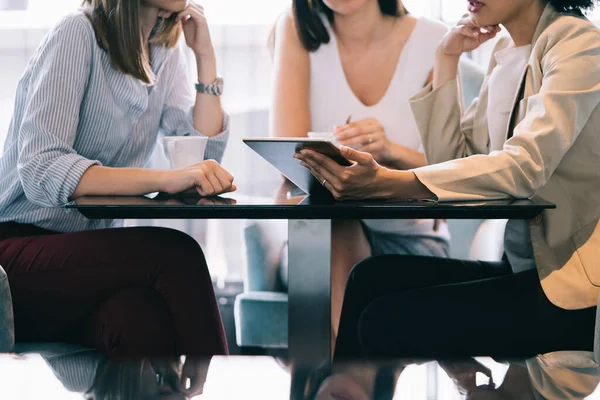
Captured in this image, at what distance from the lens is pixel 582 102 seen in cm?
112

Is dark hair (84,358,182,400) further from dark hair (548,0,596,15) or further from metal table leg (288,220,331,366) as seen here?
dark hair (548,0,596,15)

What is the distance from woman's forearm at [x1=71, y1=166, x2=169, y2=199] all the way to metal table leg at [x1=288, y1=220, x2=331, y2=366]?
0.26 metres

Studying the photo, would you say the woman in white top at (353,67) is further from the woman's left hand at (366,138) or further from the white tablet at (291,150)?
the white tablet at (291,150)

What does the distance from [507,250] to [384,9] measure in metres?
1.08

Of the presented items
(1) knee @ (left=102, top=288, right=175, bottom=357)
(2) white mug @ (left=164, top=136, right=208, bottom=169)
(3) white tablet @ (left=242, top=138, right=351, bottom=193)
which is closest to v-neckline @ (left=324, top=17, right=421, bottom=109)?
(2) white mug @ (left=164, top=136, right=208, bottom=169)

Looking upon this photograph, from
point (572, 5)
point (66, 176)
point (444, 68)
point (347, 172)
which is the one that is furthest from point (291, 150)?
point (444, 68)

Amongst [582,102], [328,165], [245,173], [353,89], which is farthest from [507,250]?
[245,173]

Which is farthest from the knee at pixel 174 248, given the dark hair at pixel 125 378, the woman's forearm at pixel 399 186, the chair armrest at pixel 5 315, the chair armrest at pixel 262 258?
the chair armrest at pixel 262 258

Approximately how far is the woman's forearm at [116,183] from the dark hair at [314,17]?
1014 millimetres

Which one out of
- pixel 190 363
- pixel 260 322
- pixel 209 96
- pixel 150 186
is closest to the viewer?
pixel 190 363

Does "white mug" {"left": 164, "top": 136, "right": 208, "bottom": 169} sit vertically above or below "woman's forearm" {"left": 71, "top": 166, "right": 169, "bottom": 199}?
above

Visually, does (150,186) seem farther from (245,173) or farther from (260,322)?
(245,173)

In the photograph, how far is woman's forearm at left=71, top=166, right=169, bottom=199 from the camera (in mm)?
1229

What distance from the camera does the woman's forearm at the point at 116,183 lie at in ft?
4.03
